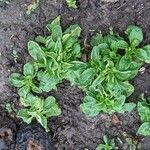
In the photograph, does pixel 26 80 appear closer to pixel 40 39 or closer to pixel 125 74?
pixel 40 39

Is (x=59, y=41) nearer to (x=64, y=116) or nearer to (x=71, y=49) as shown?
(x=71, y=49)

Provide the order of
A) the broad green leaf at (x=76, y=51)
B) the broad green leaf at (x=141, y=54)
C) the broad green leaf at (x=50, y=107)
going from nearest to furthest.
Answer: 1. the broad green leaf at (x=141, y=54)
2. the broad green leaf at (x=76, y=51)
3. the broad green leaf at (x=50, y=107)

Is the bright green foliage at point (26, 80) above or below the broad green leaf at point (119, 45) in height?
below

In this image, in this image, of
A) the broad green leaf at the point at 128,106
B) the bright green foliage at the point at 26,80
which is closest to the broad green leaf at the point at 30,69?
the bright green foliage at the point at 26,80

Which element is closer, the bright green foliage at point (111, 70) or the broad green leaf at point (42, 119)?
the bright green foliage at point (111, 70)

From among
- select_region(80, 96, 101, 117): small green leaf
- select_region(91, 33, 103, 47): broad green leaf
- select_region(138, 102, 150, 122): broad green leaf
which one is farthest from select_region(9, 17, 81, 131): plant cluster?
select_region(138, 102, 150, 122): broad green leaf

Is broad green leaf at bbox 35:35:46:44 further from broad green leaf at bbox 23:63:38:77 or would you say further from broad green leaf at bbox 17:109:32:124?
broad green leaf at bbox 17:109:32:124

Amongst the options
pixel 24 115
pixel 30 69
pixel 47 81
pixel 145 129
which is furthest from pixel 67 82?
pixel 145 129

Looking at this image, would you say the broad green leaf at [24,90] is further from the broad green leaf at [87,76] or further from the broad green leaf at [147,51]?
the broad green leaf at [147,51]
